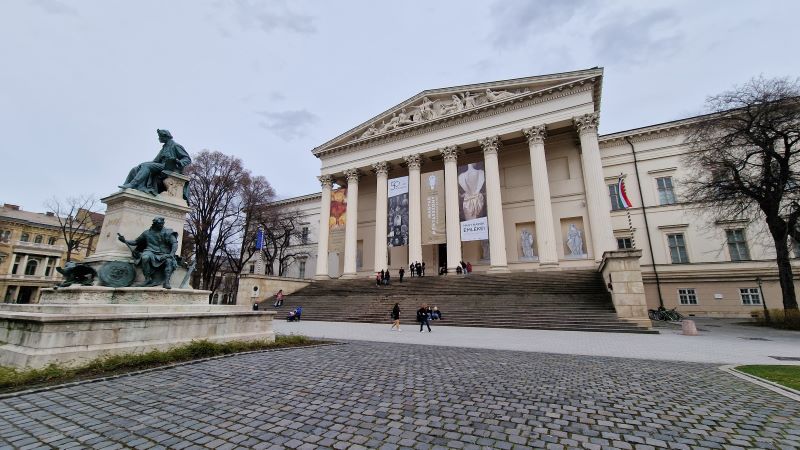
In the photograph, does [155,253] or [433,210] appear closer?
[155,253]

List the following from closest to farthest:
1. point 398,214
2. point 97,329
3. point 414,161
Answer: point 97,329 → point 398,214 → point 414,161

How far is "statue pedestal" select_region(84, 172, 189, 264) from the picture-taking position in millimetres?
7234

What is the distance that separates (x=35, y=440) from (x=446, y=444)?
11.1ft

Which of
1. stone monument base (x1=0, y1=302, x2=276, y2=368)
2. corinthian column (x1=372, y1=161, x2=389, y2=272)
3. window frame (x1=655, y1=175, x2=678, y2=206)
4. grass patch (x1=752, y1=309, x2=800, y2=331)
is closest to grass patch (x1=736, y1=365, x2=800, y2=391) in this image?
stone monument base (x1=0, y1=302, x2=276, y2=368)

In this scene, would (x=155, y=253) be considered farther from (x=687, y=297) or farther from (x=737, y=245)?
(x=737, y=245)

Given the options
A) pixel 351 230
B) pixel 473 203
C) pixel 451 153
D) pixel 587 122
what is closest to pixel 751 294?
pixel 587 122

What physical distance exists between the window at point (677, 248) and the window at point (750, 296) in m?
3.69

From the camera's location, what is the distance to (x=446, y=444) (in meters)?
2.81

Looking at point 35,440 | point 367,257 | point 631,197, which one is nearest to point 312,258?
point 367,257

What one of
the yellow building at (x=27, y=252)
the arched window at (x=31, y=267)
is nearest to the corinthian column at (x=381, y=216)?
the yellow building at (x=27, y=252)

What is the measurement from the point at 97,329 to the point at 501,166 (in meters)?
30.2

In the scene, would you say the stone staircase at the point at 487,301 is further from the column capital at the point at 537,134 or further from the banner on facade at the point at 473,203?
the column capital at the point at 537,134

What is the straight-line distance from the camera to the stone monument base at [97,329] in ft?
15.9

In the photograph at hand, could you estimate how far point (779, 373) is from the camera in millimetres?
5773
